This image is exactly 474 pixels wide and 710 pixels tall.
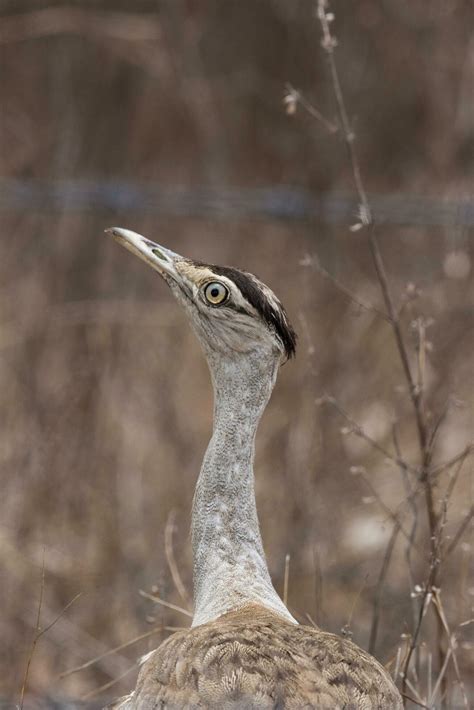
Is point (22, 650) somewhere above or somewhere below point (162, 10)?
below

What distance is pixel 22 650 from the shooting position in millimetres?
4844

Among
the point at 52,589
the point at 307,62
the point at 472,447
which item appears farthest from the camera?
the point at 307,62

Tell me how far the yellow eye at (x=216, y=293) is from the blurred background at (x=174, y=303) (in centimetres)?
37

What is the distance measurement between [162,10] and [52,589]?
138 inches

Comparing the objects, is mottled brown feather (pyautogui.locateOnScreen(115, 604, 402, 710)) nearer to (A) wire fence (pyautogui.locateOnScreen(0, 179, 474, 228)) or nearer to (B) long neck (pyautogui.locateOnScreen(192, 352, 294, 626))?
(B) long neck (pyautogui.locateOnScreen(192, 352, 294, 626))

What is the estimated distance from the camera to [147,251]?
3070 millimetres

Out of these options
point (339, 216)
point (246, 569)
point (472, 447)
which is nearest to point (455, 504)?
point (339, 216)

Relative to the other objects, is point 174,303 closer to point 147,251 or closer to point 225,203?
point 225,203

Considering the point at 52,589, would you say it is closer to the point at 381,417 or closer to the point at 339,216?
the point at 381,417

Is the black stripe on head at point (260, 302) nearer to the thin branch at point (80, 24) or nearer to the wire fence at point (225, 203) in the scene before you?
the wire fence at point (225, 203)

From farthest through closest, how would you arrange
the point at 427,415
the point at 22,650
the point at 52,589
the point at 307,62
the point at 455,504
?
the point at 307,62, the point at 455,504, the point at 52,589, the point at 22,650, the point at 427,415

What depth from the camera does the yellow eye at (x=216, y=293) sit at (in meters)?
3.02

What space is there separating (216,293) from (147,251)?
0.18 metres

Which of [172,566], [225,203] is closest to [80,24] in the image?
[225,203]
